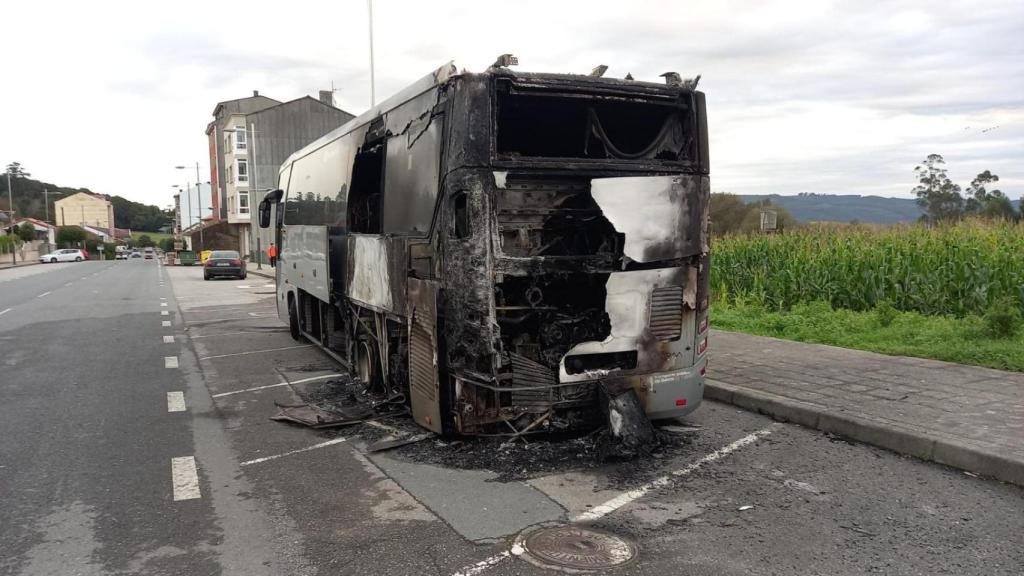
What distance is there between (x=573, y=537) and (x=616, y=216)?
8.10 ft

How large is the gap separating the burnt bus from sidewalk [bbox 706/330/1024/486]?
1.36 meters

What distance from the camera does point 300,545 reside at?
13.6 feet

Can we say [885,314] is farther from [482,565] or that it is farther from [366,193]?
[482,565]

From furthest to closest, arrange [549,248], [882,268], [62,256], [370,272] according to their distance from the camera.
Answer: [62,256], [882,268], [370,272], [549,248]

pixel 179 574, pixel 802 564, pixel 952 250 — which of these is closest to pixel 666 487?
pixel 802 564

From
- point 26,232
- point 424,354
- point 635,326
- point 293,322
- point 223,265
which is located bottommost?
point 293,322

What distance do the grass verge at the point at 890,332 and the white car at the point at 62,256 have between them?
7518cm

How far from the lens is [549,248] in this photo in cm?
562

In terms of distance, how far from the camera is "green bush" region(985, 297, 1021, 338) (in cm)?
882

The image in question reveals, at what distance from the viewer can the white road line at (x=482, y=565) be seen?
3736 millimetres

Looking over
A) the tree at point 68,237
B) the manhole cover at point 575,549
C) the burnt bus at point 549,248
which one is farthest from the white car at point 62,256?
the manhole cover at point 575,549

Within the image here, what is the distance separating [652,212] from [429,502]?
Answer: 2.74 metres

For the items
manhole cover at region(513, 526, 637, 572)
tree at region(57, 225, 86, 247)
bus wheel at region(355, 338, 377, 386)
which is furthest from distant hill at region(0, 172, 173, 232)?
manhole cover at region(513, 526, 637, 572)

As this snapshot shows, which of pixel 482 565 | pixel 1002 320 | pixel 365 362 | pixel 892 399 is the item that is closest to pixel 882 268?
pixel 1002 320
